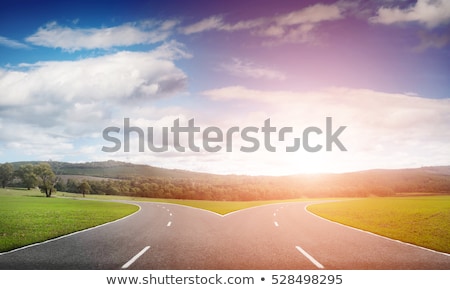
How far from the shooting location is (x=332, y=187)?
251 feet

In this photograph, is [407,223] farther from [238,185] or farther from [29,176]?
[29,176]

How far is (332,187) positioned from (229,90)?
217 feet

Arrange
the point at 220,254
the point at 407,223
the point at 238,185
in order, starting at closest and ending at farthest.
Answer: the point at 220,254 < the point at 407,223 < the point at 238,185

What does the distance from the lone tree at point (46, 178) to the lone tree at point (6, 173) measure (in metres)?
11.7

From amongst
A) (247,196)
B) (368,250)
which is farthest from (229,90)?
(247,196)

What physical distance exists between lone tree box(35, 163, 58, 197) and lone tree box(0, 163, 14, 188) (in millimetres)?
11719

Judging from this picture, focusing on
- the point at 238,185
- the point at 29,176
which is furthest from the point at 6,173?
the point at 238,185

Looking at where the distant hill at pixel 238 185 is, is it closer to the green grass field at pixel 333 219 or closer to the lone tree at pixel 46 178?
the lone tree at pixel 46 178

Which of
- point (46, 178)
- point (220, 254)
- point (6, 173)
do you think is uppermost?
point (6, 173)

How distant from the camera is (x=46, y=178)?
83938mm

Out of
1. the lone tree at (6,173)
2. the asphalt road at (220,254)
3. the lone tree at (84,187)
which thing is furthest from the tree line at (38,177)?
the asphalt road at (220,254)

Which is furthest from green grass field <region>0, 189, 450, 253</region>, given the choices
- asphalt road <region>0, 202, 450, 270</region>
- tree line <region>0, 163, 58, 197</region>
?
tree line <region>0, 163, 58, 197</region>

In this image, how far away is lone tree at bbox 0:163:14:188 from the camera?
63819 mm

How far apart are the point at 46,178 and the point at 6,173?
55.9 feet
